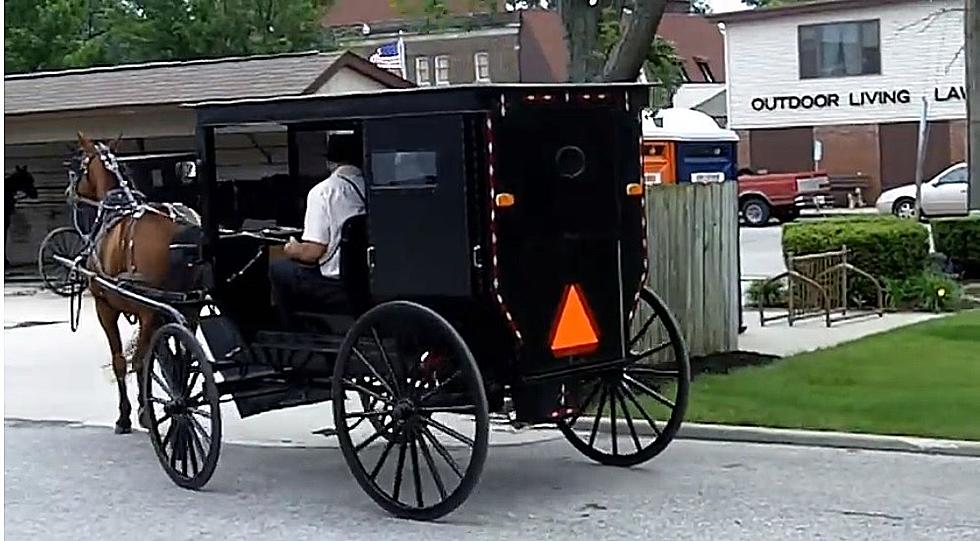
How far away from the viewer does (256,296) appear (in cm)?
1000

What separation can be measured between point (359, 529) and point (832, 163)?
38.3 m

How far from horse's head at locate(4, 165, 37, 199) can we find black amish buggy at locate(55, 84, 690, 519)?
66.1 feet

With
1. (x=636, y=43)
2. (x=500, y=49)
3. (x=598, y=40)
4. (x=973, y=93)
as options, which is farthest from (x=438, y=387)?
(x=500, y=49)

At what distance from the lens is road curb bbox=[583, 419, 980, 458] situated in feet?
32.4

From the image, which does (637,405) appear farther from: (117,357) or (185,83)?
(185,83)

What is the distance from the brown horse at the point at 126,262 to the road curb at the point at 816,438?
320 centimetres

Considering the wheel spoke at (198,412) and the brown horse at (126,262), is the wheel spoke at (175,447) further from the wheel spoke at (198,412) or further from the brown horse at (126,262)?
the brown horse at (126,262)

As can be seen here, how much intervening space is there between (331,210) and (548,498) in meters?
2.00

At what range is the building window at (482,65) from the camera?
5669 centimetres

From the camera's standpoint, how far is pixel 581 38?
13.7 m

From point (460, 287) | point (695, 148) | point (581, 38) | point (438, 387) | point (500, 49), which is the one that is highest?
point (500, 49)

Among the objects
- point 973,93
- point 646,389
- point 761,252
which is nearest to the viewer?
point 646,389

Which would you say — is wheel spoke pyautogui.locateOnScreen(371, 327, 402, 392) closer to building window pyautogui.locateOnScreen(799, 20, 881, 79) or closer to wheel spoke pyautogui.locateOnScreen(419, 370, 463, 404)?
wheel spoke pyautogui.locateOnScreen(419, 370, 463, 404)

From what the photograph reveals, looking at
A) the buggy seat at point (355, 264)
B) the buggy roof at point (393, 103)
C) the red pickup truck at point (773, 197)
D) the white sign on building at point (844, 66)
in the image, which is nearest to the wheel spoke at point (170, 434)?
the buggy seat at point (355, 264)
